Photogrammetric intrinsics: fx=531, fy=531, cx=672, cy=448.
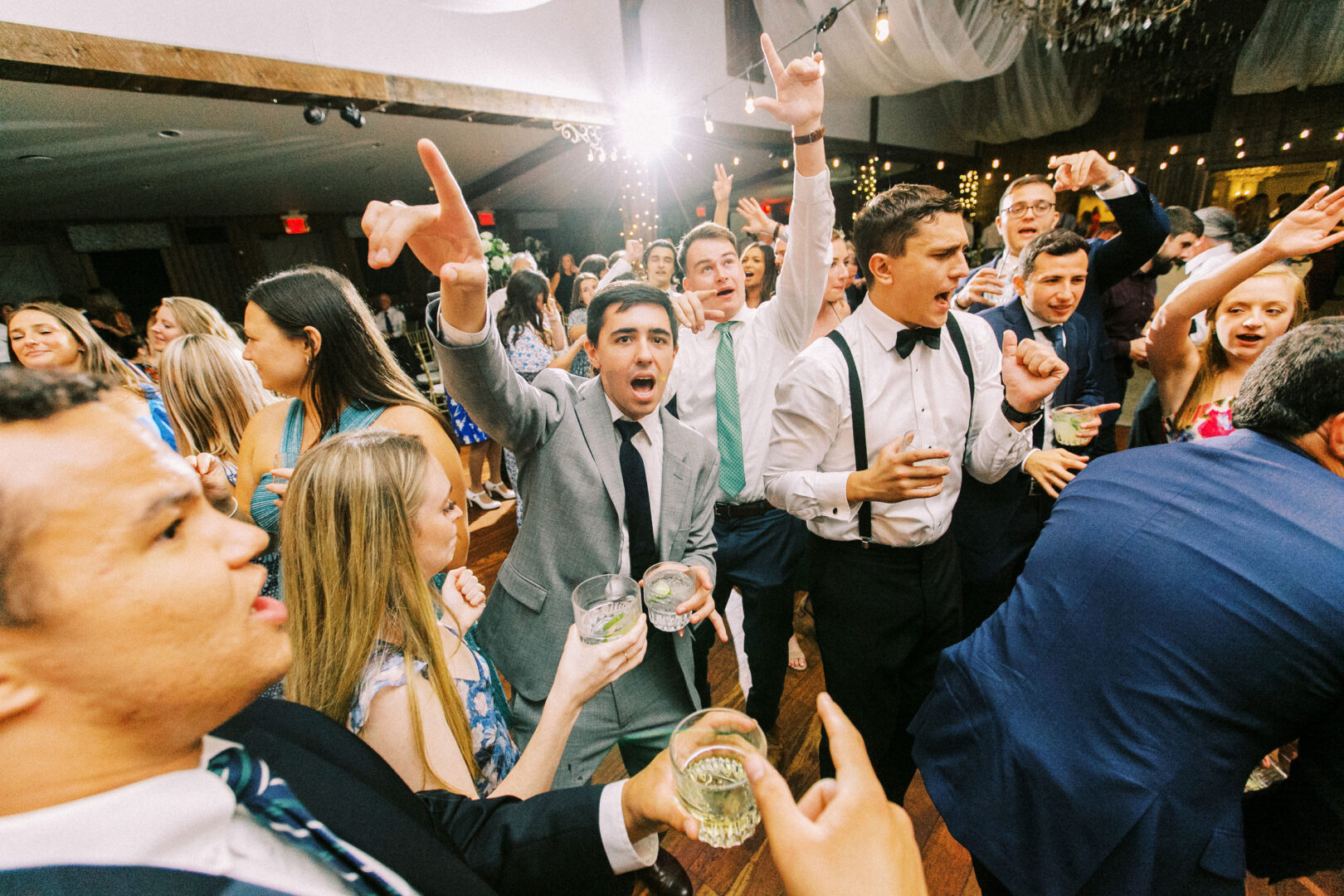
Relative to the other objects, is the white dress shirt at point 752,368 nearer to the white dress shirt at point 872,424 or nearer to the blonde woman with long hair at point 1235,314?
the white dress shirt at point 872,424

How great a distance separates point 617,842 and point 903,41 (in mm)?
6209

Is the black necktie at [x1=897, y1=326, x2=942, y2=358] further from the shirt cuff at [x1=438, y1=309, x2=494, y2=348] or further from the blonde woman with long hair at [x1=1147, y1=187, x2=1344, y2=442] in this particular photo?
the shirt cuff at [x1=438, y1=309, x2=494, y2=348]

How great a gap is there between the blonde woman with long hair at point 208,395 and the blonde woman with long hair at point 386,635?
157cm

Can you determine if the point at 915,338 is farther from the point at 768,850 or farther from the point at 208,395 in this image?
the point at 208,395

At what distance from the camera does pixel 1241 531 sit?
2.89 ft

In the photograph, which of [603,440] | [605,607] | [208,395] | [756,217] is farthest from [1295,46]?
[208,395]

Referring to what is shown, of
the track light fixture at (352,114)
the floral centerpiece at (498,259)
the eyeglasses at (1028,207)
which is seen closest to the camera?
the eyeglasses at (1028,207)

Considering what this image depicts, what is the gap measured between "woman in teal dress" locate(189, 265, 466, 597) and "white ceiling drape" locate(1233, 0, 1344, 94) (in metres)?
9.85

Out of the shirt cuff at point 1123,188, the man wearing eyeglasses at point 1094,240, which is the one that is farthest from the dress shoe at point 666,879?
the shirt cuff at point 1123,188

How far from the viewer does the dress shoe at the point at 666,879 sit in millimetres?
1611

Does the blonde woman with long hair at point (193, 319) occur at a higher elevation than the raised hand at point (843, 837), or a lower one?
higher

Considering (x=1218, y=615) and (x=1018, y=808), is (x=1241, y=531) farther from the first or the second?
(x=1018, y=808)

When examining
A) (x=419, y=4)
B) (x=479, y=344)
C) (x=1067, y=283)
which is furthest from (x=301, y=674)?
(x=419, y=4)

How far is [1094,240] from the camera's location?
2.71 m
